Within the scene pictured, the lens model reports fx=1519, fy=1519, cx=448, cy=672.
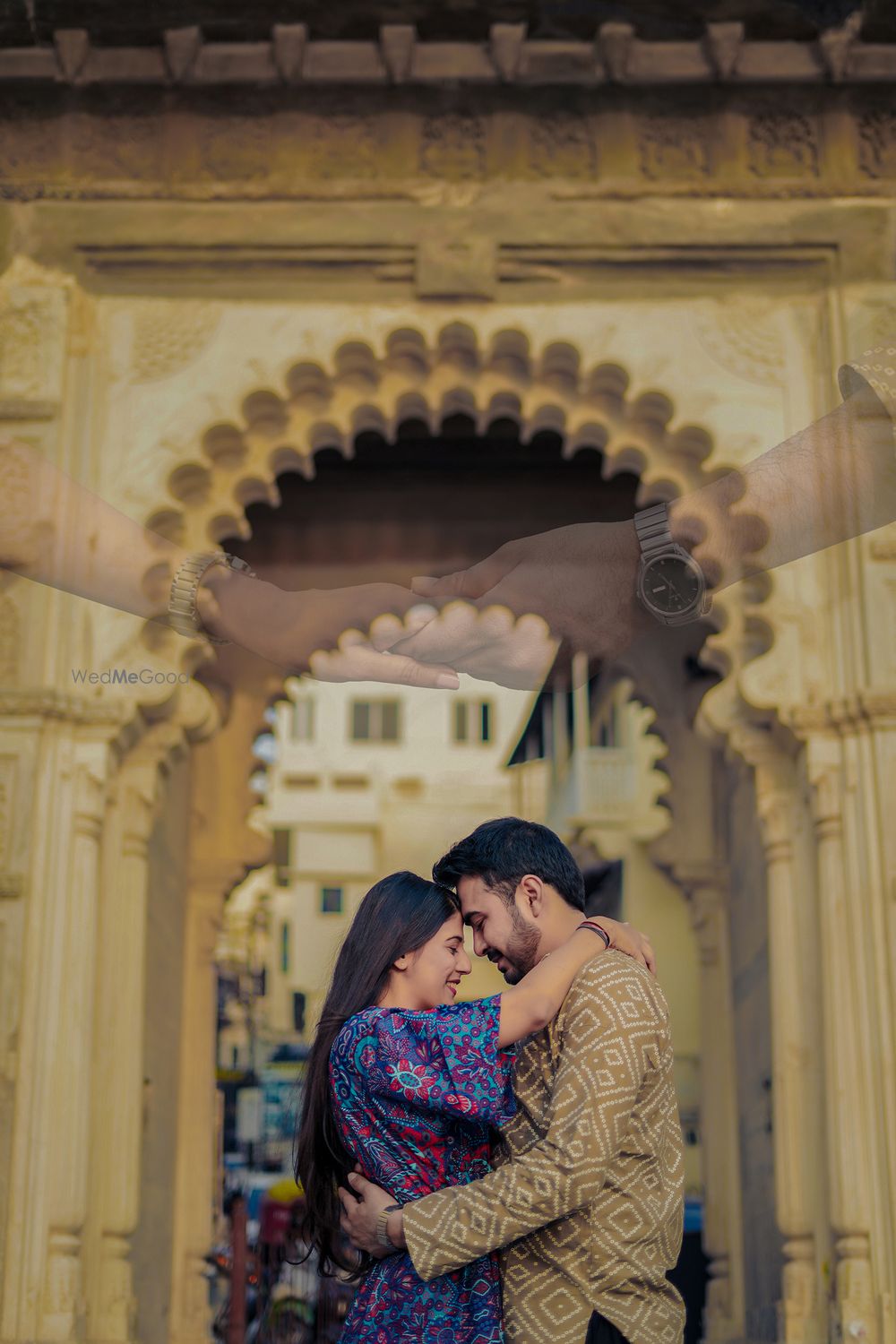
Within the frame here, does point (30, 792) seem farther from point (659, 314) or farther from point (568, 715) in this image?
point (568, 715)

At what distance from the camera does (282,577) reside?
317 inches

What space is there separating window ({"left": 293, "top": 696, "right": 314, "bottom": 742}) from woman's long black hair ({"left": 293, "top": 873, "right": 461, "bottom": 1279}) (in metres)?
23.9

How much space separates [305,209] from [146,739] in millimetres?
2112

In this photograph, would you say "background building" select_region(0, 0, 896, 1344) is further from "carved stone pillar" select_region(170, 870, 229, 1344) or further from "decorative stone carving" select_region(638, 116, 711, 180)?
"carved stone pillar" select_region(170, 870, 229, 1344)

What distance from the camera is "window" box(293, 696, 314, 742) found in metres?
26.5

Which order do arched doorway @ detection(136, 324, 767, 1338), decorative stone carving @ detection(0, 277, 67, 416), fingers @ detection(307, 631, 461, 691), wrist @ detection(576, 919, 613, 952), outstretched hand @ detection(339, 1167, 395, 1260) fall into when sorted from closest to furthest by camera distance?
outstretched hand @ detection(339, 1167, 395, 1260) → wrist @ detection(576, 919, 613, 952) → fingers @ detection(307, 631, 461, 691) → decorative stone carving @ detection(0, 277, 67, 416) → arched doorway @ detection(136, 324, 767, 1338)

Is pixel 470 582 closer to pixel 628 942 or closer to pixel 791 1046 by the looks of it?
pixel 628 942

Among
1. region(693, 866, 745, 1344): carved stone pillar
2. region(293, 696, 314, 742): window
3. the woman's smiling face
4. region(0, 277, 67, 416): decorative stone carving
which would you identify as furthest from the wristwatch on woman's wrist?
region(293, 696, 314, 742): window

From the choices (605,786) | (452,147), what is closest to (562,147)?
(452,147)

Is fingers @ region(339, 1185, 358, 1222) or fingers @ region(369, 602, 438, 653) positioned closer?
fingers @ region(339, 1185, 358, 1222)

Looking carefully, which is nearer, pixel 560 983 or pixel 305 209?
pixel 560 983

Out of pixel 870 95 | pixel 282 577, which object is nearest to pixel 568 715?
pixel 282 577

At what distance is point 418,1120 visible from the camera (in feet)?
7.36

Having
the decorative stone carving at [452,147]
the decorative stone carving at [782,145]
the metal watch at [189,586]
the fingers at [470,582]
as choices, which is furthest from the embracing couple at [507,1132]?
the decorative stone carving at [782,145]
